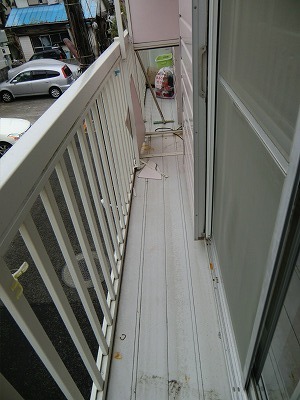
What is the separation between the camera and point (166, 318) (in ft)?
4.93

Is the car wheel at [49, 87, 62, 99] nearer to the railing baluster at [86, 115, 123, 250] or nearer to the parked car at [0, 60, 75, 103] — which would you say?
the parked car at [0, 60, 75, 103]

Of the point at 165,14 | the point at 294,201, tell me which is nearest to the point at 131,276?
the point at 294,201

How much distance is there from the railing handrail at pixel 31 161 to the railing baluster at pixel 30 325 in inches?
3.6

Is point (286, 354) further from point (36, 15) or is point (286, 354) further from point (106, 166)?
point (36, 15)

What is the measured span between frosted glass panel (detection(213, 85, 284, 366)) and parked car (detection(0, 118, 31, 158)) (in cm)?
417

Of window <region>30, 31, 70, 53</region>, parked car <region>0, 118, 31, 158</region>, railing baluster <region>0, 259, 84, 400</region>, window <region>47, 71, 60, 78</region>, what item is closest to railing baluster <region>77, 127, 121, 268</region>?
railing baluster <region>0, 259, 84, 400</region>

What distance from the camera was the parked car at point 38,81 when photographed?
8.78 metres

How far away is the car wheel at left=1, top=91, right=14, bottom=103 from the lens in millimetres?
9391

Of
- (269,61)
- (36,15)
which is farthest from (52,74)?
(269,61)

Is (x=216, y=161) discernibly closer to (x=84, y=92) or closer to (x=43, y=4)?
(x=84, y=92)

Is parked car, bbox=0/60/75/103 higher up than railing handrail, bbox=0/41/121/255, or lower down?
lower down

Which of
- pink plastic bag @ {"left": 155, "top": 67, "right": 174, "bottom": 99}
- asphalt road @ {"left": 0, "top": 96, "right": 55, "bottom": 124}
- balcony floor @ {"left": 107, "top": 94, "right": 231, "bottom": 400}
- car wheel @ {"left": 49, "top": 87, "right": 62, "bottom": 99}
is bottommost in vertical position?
asphalt road @ {"left": 0, "top": 96, "right": 55, "bottom": 124}

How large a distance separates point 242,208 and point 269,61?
18.9 inches

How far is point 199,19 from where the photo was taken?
1.18 m
